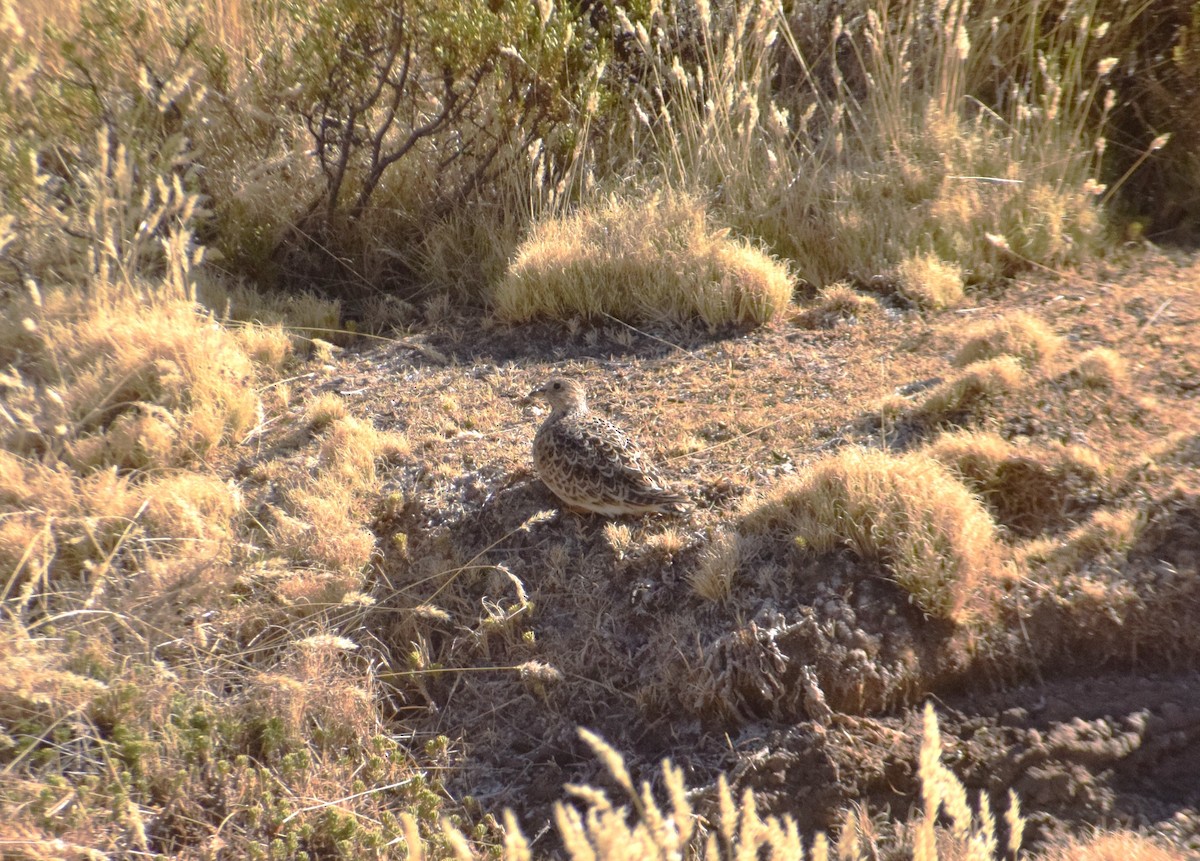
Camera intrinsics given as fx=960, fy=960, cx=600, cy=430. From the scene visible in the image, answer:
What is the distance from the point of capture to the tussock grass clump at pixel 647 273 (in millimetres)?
5605

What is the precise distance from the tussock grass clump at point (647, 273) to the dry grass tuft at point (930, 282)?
2.27ft

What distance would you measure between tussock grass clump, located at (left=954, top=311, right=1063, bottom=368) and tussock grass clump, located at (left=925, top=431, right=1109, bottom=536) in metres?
0.72

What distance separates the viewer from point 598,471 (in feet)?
13.4

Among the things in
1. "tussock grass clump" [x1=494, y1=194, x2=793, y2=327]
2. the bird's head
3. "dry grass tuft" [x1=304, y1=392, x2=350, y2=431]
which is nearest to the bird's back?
the bird's head

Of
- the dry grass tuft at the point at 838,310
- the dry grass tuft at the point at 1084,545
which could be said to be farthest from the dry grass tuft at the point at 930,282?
the dry grass tuft at the point at 1084,545

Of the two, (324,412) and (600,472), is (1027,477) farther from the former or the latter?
(324,412)

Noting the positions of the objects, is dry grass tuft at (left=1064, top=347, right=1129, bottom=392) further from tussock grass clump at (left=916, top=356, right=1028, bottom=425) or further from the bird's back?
the bird's back

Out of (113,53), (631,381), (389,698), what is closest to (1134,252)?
(631,381)

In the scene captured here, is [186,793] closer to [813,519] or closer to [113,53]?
[813,519]

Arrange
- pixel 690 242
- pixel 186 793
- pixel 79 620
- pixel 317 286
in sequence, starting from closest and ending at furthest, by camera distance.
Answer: pixel 186 793 → pixel 79 620 → pixel 690 242 → pixel 317 286

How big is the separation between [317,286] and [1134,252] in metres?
5.25

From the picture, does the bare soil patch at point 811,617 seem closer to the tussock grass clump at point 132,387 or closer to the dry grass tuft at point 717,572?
the dry grass tuft at point 717,572

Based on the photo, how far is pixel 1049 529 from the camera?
3932 millimetres

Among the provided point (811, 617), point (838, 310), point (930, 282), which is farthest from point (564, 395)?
point (930, 282)
